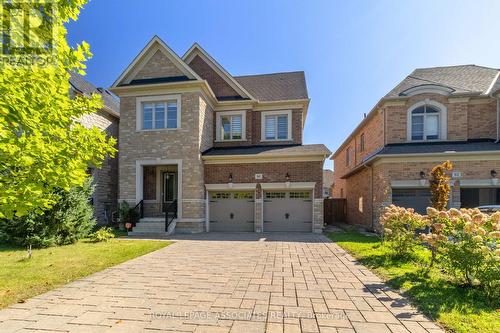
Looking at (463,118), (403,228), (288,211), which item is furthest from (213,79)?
(463,118)

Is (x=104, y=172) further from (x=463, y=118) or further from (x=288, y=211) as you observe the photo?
(x=463, y=118)

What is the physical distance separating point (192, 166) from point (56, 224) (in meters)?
6.10

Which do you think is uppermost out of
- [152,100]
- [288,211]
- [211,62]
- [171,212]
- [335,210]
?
[211,62]

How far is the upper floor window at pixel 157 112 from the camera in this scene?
14.0 metres

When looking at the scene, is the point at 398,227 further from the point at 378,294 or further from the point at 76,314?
the point at 76,314

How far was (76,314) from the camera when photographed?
13.3 feet

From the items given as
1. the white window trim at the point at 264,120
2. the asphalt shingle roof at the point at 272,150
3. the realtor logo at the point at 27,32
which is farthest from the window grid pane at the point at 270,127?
the realtor logo at the point at 27,32

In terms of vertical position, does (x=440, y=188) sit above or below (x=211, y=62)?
below

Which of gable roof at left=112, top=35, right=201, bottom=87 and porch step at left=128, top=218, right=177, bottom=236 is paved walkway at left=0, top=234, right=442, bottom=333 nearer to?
porch step at left=128, top=218, right=177, bottom=236

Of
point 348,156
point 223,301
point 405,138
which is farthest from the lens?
point 348,156

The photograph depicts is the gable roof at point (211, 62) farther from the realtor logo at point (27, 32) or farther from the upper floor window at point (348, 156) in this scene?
the realtor logo at point (27, 32)

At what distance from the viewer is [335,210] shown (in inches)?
803

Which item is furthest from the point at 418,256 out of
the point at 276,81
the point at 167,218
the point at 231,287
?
the point at 276,81

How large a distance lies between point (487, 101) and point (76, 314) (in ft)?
60.9
